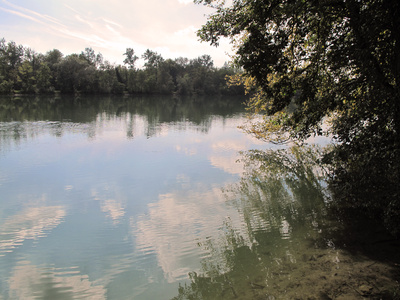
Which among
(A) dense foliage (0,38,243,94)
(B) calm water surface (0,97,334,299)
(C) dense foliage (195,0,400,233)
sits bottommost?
(B) calm water surface (0,97,334,299)

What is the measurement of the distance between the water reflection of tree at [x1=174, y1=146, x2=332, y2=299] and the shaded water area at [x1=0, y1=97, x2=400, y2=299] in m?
0.03

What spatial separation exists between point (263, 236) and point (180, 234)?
219 cm

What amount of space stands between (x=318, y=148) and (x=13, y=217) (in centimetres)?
1604

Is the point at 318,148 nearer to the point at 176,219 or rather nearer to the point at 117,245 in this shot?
the point at 176,219

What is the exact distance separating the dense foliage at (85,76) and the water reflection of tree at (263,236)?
49.4 m

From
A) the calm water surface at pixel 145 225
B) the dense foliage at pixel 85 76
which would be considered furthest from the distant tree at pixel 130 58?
the calm water surface at pixel 145 225

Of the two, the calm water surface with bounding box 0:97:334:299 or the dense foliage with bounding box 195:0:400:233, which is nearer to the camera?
the calm water surface with bounding box 0:97:334:299

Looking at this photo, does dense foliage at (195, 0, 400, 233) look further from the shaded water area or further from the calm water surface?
the calm water surface

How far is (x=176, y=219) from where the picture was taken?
8.40 m

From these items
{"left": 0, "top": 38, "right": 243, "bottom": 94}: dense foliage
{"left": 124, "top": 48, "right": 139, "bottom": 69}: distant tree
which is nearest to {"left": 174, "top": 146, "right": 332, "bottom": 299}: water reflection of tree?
{"left": 0, "top": 38, "right": 243, "bottom": 94}: dense foliage

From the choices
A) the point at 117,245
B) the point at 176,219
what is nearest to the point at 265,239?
the point at 176,219

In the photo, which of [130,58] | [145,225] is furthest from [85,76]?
[145,225]

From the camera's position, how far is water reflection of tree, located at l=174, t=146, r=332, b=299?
5.34 meters

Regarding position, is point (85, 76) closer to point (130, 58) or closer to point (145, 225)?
point (130, 58)
